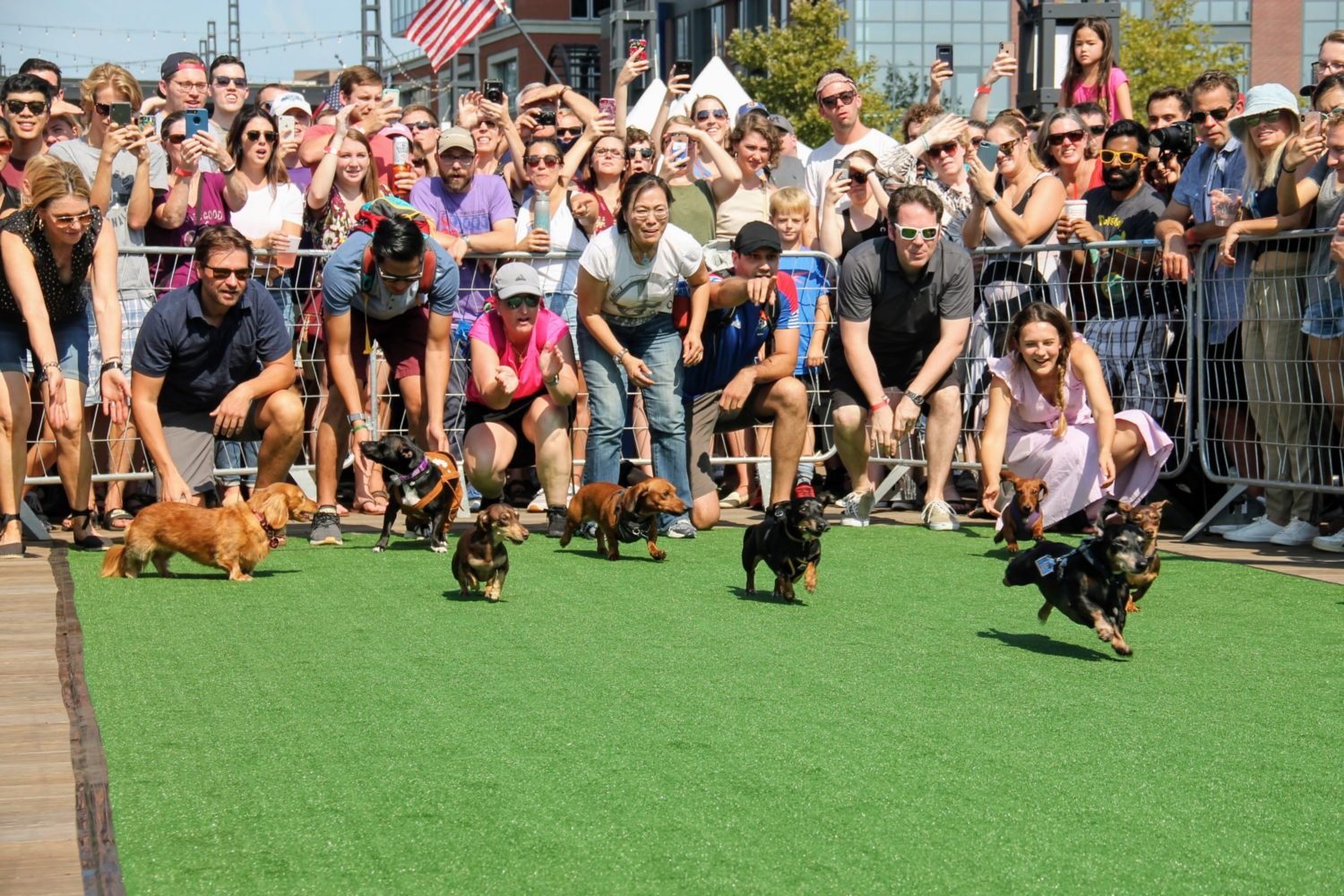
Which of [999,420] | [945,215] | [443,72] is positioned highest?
[443,72]

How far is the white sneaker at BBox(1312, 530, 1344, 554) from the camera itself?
8.12m

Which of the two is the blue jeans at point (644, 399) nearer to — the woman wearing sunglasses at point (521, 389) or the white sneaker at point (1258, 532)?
the woman wearing sunglasses at point (521, 389)

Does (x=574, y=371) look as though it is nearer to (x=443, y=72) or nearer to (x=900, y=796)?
(x=900, y=796)

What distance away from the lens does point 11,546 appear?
773 cm

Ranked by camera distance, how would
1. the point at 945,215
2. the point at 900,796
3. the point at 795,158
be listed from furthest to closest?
the point at 795,158 → the point at 945,215 → the point at 900,796

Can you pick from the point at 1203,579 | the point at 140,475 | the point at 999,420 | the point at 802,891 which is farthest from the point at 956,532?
the point at 802,891

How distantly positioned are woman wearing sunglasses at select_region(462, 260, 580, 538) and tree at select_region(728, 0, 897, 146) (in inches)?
1229

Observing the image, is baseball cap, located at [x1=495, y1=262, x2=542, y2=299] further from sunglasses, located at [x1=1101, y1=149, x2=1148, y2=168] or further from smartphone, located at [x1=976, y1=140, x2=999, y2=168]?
sunglasses, located at [x1=1101, y1=149, x2=1148, y2=168]

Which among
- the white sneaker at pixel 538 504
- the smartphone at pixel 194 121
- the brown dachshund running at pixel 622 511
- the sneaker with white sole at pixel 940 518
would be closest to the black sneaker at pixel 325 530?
the brown dachshund running at pixel 622 511

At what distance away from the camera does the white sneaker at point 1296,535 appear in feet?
27.6

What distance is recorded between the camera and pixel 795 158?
11.3 meters

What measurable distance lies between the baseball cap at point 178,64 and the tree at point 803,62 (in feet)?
96.3

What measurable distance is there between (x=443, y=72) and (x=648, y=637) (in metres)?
55.3

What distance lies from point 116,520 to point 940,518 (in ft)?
15.0
